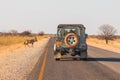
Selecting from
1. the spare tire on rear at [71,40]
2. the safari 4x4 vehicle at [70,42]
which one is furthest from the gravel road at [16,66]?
the spare tire on rear at [71,40]

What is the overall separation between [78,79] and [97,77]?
3.45 feet

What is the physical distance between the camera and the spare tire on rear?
73.7 ft

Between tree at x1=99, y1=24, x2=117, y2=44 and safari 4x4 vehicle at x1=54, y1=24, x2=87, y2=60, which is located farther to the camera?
tree at x1=99, y1=24, x2=117, y2=44

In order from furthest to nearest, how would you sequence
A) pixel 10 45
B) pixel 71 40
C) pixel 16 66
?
pixel 10 45
pixel 71 40
pixel 16 66

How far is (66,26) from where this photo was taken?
23.7 m

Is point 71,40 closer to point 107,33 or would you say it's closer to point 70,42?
point 70,42

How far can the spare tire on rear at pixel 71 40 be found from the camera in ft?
73.7

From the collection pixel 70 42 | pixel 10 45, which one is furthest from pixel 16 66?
pixel 10 45

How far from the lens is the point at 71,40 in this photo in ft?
74.0

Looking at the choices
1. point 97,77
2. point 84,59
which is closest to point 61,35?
point 84,59

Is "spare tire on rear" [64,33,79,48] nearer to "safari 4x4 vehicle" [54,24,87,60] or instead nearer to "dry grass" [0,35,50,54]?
"safari 4x4 vehicle" [54,24,87,60]

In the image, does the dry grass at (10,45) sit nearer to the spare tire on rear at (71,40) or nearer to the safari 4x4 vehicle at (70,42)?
the safari 4x4 vehicle at (70,42)

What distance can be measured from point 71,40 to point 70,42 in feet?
0.51

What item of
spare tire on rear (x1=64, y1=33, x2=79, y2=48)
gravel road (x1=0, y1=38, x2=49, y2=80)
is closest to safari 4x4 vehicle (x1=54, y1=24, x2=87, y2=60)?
spare tire on rear (x1=64, y1=33, x2=79, y2=48)
